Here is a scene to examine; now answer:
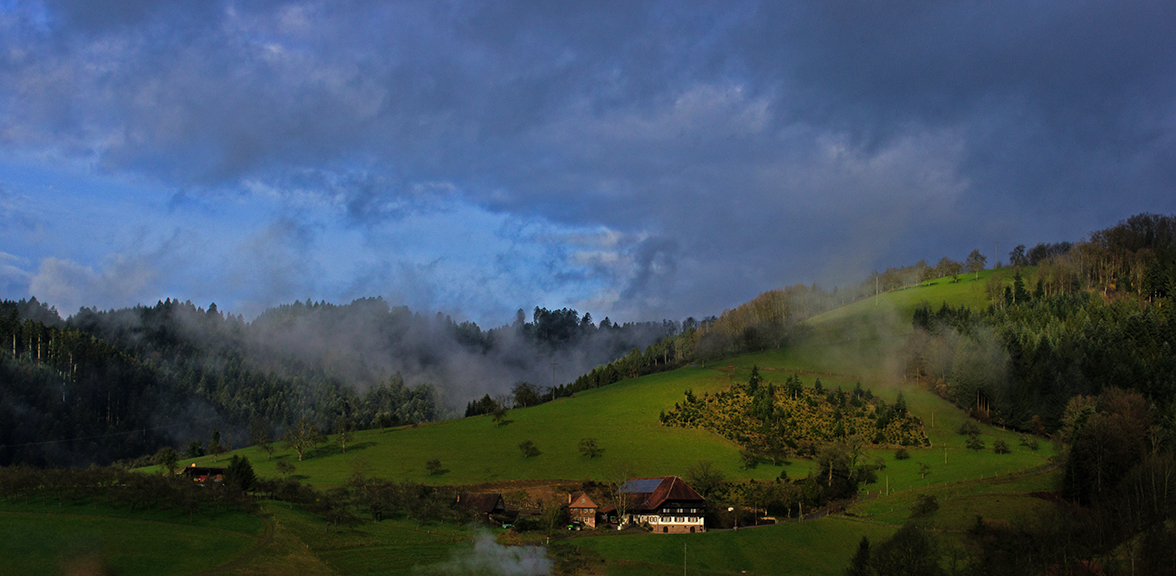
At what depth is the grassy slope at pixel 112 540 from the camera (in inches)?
2302

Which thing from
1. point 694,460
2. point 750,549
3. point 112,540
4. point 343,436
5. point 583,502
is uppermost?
point 343,436

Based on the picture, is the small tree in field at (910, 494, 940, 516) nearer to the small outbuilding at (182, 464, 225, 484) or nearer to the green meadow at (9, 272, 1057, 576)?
the green meadow at (9, 272, 1057, 576)

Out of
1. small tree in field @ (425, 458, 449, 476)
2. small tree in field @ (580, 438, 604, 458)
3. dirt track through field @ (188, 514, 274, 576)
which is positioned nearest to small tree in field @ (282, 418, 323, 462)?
small tree in field @ (425, 458, 449, 476)

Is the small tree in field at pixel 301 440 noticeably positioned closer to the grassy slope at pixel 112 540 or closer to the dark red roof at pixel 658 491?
the grassy slope at pixel 112 540

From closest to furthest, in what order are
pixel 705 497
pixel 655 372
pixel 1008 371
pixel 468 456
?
1. pixel 705 497
2. pixel 468 456
3. pixel 1008 371
4. pixel 655 372

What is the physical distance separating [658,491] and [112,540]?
60828 millimetres

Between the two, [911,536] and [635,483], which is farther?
[635,483]

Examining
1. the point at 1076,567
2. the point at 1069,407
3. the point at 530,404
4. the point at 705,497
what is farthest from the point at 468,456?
the point at 1069,407

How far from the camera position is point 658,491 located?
96.9 m

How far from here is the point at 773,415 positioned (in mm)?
129500

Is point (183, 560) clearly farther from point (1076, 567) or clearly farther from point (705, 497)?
point (1076, 567)

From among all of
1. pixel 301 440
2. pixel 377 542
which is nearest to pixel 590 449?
pixel 377 542

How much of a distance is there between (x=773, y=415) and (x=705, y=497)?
111 feet

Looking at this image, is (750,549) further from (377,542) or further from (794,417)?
(794,417)
